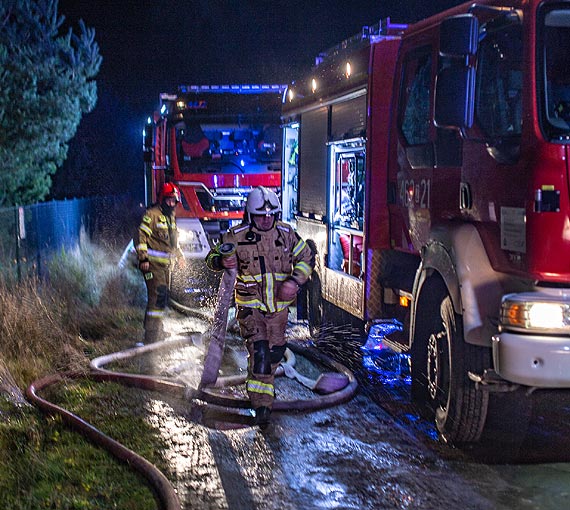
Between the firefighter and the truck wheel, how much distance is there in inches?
63.6

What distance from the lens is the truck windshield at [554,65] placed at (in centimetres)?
504

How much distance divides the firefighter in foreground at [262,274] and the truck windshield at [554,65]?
7.13 ft

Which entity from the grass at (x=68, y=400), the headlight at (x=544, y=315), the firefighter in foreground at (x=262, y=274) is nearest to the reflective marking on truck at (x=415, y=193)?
the firefighter in foreground at (x=262, y=274)

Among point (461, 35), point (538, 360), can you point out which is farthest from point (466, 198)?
point (538, 360)

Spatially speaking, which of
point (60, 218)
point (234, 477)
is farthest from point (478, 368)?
point (60, 218)

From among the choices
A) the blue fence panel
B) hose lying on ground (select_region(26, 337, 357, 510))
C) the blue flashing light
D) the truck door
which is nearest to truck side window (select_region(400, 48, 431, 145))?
the truck door

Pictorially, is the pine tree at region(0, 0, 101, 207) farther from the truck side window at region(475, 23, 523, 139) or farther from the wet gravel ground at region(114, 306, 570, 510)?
the truck side window at region(475, 23, 523, 139)

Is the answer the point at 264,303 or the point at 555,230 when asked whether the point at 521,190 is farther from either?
the point at 264,303

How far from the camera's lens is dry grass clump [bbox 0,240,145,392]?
818 cm

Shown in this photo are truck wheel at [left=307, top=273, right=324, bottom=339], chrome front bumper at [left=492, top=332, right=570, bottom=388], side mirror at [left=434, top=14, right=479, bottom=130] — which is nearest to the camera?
chrome front bumper at [left=492, top=332, right=570, bottom=388]

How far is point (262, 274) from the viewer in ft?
21.4

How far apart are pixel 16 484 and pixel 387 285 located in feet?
12.0

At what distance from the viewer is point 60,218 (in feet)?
54.7

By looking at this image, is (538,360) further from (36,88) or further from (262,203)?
(36,88)
